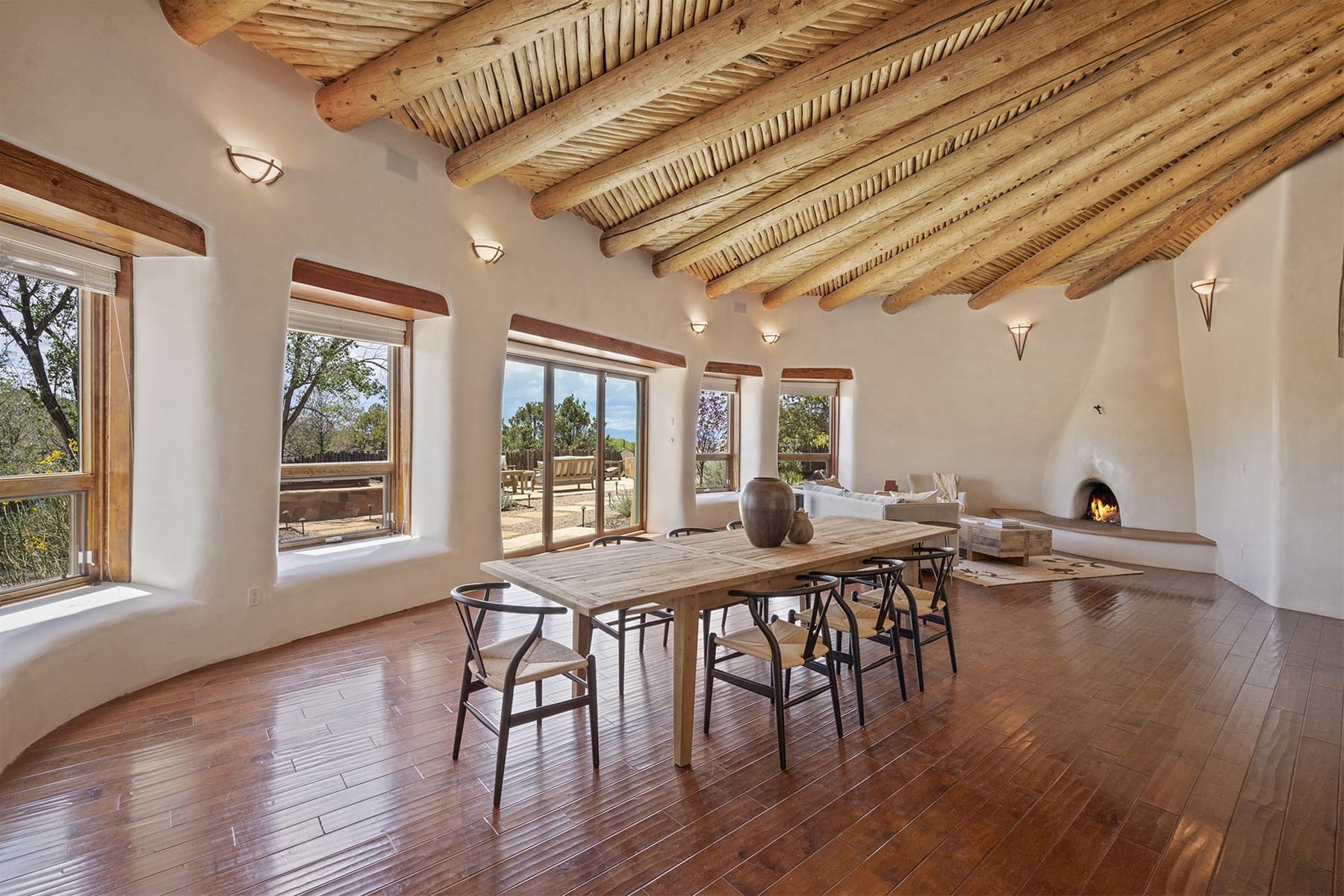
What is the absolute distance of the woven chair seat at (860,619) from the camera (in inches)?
114

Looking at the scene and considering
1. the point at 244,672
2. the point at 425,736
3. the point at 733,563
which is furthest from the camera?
the point at 244,672

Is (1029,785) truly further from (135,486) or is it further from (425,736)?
(135,486)

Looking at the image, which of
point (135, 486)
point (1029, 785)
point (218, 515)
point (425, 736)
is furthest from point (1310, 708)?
point (135, 486)

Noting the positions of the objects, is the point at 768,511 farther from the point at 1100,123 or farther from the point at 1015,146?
the point at 1100,123

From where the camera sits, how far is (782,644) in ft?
8.55

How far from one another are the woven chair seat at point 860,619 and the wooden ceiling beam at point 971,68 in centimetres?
315

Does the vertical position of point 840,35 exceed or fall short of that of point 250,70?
it exceeds it

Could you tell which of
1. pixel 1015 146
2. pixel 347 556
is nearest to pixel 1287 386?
pixel 1015 146

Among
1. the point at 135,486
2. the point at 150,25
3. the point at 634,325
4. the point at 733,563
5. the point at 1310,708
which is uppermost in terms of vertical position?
the point at 150,25

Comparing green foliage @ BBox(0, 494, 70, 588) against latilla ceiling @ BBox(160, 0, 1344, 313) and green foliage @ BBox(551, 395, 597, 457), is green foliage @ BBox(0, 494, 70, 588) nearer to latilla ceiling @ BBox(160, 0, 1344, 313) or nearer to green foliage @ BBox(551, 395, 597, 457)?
latilla ceiling @ BBox(160, 0, 1344, 313)

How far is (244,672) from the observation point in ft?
10.3

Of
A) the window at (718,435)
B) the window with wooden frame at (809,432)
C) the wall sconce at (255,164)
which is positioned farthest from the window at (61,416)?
the window with wooden frame at (809,432)

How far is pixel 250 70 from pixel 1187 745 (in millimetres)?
5545

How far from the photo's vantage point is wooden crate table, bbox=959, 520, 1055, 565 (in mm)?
6273
